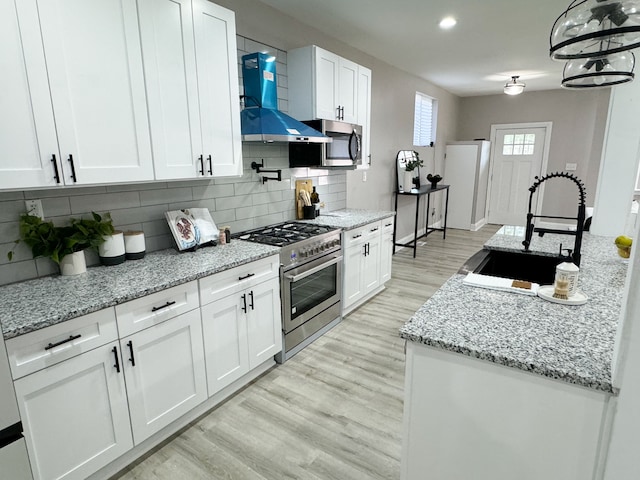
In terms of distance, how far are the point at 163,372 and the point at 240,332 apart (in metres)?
0.53

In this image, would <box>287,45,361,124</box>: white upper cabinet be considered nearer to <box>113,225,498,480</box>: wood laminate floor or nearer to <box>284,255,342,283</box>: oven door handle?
<box>284,255,342,283</box>: oven door handle

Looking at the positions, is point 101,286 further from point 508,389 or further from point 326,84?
point 326,84

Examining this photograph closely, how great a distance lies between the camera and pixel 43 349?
1.41 meters

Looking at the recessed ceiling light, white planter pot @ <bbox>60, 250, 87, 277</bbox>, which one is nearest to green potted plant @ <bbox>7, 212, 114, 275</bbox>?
white planter pot @ <bbox>60, 250, 87, 277</bbox>

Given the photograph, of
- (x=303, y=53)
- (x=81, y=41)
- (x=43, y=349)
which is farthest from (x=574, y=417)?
(x=303, y=53)

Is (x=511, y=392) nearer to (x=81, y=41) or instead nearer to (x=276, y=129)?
(x=276, y=129)

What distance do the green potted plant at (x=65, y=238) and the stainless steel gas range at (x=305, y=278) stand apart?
3.35ft

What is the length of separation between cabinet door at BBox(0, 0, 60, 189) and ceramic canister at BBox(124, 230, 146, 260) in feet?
1.91

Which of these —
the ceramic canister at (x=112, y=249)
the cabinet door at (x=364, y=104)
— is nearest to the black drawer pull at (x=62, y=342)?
the ceramic canister at (x=112, y=249)

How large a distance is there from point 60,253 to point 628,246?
2.93 m

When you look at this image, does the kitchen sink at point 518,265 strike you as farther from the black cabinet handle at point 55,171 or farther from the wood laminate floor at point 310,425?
the black cabinet handle at point 55,171

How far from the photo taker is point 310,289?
9.61ft

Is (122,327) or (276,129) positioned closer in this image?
(122,327)

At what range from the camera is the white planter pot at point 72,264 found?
1.87 metres
